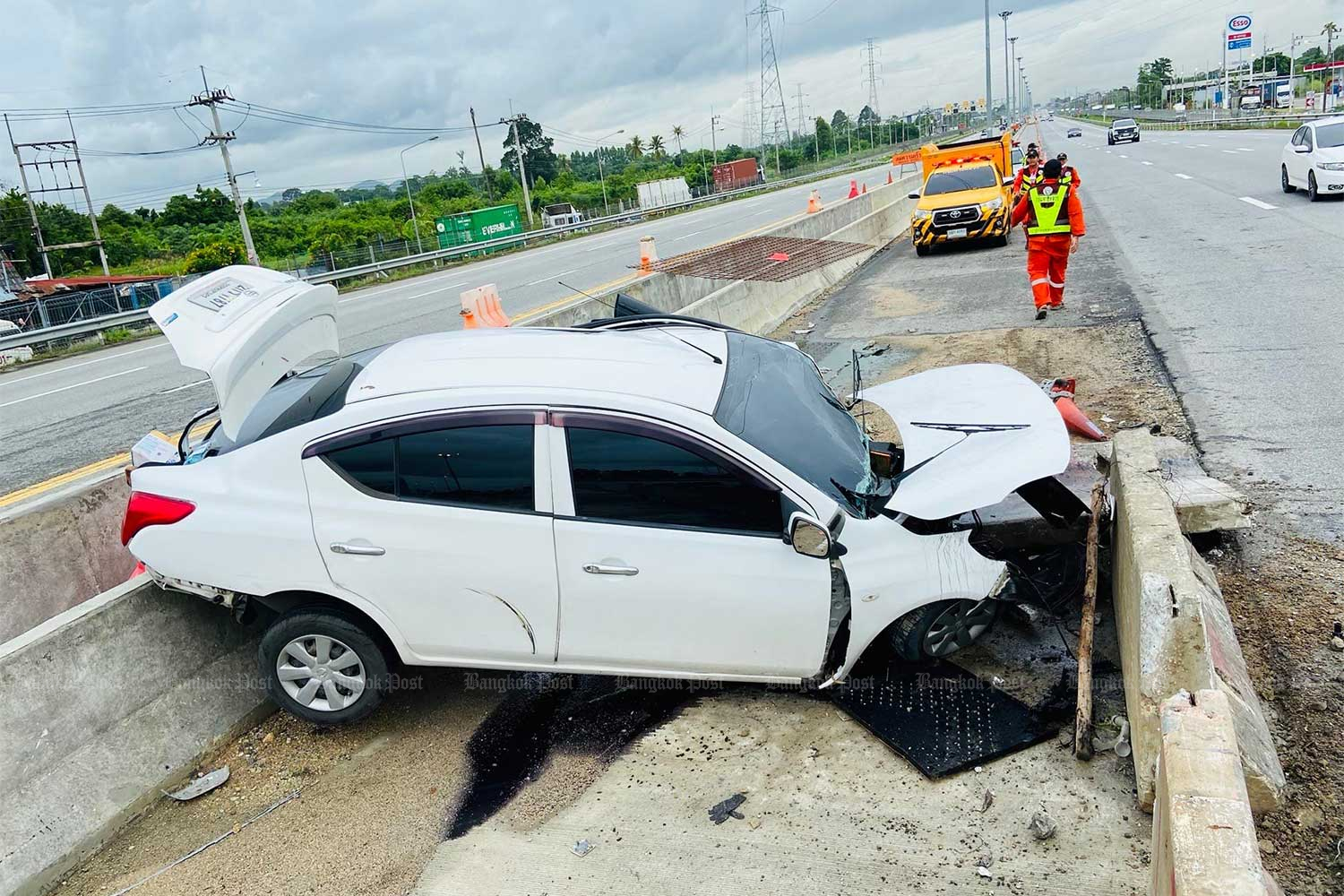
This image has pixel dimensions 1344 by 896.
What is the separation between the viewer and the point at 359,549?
12.5 ft

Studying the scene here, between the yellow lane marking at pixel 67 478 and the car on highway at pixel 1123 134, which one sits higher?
the car on highway at pixel 1123 134

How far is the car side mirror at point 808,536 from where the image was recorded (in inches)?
142

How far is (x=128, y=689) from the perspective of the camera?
12.9 feet

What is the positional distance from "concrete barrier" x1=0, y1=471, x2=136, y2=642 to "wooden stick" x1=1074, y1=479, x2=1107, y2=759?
505 centimetres

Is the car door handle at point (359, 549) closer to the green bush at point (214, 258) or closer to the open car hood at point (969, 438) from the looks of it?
the open car hood at point (969, 438)

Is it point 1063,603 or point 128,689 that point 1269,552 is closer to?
point 1063,603

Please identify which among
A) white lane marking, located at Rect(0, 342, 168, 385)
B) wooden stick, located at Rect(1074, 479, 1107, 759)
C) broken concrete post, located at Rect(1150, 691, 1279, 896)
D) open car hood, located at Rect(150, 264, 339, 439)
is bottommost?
wooden stick, located at Rect(1074, 479, 1107, 759)

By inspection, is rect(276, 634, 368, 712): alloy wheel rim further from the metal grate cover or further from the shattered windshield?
the metal grate cover

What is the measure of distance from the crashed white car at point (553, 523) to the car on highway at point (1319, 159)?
18407 mm

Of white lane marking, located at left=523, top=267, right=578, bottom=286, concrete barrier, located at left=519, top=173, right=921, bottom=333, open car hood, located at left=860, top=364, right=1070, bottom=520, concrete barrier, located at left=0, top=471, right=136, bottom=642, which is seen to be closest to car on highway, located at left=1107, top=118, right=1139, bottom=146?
concrete barrier, located at left=519, top=173, right=921, bottom=333

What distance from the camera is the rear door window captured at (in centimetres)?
370

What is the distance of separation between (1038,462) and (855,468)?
76cm

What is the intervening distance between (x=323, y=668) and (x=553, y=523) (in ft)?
4.18

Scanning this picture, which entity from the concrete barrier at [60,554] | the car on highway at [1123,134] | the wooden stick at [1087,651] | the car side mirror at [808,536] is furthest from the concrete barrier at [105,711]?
the car on highway at [1123,134]
